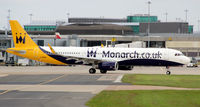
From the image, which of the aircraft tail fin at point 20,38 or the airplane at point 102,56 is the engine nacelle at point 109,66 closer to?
the airplane at point 102,56

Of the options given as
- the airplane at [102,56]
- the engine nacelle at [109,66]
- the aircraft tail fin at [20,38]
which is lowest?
the engine nacelle at [109,66]

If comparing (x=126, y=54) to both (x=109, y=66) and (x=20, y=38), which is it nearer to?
(x=109, y=66)

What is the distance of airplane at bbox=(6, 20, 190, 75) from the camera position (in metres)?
59.9

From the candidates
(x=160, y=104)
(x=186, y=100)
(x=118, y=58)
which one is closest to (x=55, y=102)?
(x=160, y=104)

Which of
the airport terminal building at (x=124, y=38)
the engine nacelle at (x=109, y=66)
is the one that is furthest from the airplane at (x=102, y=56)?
the airport terminal building at (x=124, y=38)

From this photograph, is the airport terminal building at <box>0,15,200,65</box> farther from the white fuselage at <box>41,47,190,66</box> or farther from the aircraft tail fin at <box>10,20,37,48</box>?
the white fuselage at <box>41,47,190,66</box>

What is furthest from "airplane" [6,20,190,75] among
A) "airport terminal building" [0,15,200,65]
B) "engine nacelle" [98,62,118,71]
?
"airport terminal building" [0,15,200,65]

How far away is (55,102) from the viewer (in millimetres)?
27000

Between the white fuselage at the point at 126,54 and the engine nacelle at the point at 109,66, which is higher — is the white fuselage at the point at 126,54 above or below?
above

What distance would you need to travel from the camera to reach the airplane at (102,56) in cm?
5988

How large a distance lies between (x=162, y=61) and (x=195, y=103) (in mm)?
33540

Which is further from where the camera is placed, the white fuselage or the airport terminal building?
the airport terminal building

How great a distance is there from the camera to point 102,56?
202ft

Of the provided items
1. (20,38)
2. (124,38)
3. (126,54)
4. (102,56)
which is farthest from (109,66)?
(124,38)
